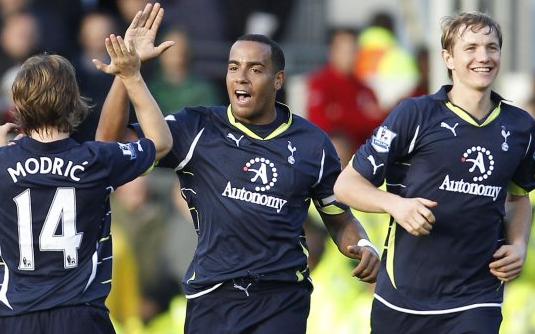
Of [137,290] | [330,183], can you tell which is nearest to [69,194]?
[330,183]

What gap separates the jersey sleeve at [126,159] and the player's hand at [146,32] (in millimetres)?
447

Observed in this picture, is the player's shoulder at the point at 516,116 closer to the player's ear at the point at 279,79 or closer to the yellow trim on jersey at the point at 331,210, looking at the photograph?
the yellow trim on jersey at the point at 331,210

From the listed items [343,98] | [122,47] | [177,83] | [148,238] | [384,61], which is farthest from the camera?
[384,61]

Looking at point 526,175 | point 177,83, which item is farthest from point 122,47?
point 177,83

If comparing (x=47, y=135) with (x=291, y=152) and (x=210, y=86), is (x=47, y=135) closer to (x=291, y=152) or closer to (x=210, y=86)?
(x=291, y=152)

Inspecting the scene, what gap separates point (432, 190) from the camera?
7582 millimetres

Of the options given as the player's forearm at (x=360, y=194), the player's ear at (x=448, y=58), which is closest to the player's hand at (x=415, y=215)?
the player's forearm at (x=360, y=194)

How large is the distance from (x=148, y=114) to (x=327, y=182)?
3.56 ft

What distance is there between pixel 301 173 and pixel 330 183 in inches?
8.2

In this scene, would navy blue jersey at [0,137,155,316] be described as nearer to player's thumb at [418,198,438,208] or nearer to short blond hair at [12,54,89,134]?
short blond hair at [12,54,89,134]

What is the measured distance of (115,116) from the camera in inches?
297

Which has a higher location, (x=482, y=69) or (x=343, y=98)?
(x=482, y=69)

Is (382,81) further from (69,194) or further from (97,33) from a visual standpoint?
(69,194)

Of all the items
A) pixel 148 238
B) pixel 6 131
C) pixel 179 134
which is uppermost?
pixel 6 131
